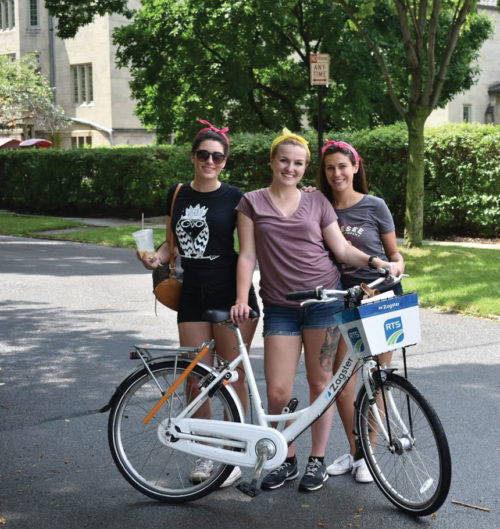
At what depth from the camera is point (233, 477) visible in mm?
4754

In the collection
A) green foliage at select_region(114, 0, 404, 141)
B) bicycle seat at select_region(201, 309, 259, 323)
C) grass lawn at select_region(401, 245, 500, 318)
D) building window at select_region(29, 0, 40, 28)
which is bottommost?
grass lawn at select_region(401, 245, 500, 318)

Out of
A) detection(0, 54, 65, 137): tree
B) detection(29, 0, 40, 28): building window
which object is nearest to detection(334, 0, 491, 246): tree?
detection(0, 54, 65, 137): tree

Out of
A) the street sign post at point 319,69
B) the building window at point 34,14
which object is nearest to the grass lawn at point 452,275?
the street sign post at point 319,69

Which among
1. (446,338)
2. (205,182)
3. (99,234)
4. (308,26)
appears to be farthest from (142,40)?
(205,182)

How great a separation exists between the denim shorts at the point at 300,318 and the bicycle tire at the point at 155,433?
0.44 metres

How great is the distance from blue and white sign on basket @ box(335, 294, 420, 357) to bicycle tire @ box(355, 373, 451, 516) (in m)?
0.23

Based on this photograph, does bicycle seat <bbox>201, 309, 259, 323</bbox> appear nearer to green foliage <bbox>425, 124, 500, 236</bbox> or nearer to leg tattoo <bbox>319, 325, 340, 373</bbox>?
leg tattoo <bbox>319, 325, 340, 373</bbox>

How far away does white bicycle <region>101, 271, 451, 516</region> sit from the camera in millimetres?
A: 4094

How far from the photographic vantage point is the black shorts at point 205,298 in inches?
183

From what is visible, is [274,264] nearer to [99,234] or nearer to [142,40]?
[99,234]

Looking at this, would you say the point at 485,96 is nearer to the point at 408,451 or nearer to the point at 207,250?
the point at 207,250

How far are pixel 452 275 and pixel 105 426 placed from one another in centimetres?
707

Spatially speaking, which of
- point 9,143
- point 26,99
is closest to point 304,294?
A: point 9,143

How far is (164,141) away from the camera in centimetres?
3112
